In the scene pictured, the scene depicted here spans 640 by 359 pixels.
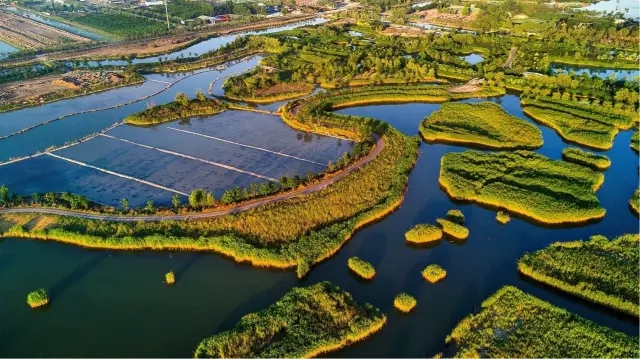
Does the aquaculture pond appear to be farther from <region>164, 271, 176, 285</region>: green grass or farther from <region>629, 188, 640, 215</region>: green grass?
<region>629, 188, 640, 215</region>: green grass

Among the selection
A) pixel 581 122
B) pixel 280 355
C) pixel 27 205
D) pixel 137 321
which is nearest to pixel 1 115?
pixel 27 205

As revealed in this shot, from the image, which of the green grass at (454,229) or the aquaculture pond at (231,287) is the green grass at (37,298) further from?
the green grass at (454,229)

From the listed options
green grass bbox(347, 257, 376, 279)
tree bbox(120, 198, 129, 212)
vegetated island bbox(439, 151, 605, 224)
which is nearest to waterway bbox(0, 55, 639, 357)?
green grass bbox(347, 257, 376, 279)

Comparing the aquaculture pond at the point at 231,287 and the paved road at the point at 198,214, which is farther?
the paved road at the point at 198,214

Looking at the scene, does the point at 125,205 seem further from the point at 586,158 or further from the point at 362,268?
the point at 586,158

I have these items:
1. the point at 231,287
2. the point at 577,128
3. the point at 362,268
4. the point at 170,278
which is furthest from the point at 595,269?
the point at 170,278

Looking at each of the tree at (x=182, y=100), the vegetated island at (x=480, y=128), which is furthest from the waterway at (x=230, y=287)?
the tree at (x=182, y=100)
